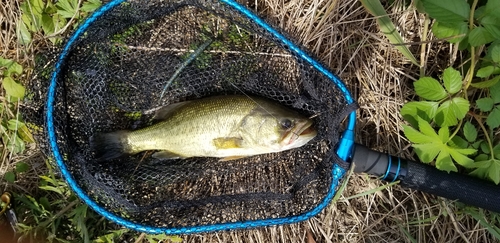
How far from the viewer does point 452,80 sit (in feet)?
8.02

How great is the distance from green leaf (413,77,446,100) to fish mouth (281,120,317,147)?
0.66 meters

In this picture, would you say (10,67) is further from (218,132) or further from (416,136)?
(416,136)

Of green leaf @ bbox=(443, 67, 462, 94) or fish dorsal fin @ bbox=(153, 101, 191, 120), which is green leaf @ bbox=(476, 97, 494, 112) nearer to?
green leaf @ bbox=(443, 67, 462, 94)

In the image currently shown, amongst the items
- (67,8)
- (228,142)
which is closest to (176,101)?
(228,142)

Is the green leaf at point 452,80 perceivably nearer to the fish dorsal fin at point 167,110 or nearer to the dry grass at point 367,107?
the dry grass at point 367,107

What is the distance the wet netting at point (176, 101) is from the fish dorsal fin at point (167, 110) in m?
0.05

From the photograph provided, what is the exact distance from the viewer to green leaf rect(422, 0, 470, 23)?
2277 millimetres

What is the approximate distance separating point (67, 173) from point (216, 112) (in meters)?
0.88

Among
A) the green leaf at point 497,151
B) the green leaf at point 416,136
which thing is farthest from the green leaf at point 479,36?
the green leaf at point 497,151

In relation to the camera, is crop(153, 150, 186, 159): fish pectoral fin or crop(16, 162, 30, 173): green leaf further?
crop(16, 162, 30, 173): green leaf

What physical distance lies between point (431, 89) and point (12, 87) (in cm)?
257

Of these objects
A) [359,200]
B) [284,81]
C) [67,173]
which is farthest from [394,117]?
[67,173]

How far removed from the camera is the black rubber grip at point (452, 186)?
99.3 inches

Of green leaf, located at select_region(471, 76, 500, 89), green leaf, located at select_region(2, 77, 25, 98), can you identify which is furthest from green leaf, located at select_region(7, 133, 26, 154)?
green leaf, located at select_region(471, 76, 500, 89)
